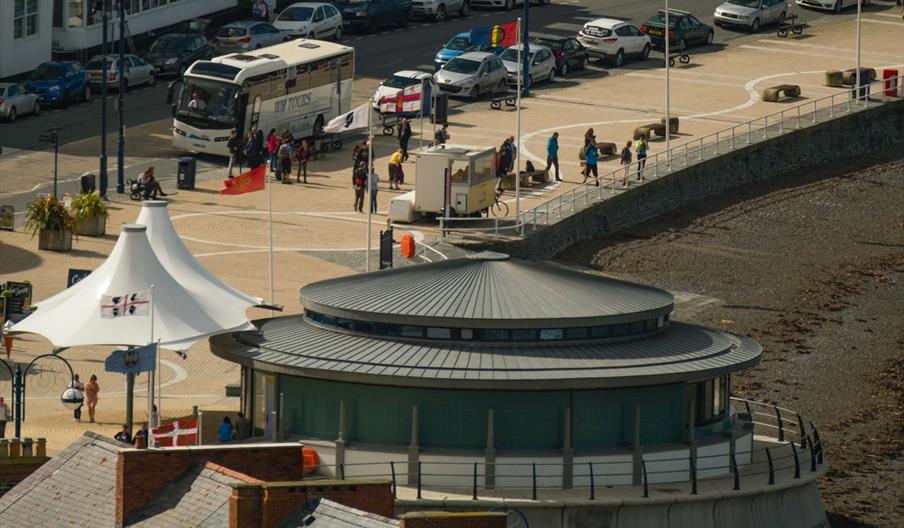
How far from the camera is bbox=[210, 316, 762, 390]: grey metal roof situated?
4241cm

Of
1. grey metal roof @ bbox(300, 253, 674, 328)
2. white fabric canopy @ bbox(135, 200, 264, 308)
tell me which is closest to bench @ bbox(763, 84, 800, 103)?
white fabric canopy @ bbox(135, 200, 264, 308)

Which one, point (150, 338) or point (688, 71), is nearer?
point (150, 338)

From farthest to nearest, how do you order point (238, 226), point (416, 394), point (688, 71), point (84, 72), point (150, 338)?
point (688, 71)
point (84, 72)
point (238, 226)
point (150, 338)
point (416, 394)

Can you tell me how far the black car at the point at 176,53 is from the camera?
85.1 metres

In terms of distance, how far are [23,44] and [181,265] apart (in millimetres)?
36552

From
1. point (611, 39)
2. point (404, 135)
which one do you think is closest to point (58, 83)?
point (404, 135)

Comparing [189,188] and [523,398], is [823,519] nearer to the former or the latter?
[523,398]

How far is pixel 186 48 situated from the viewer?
8556 centimetres

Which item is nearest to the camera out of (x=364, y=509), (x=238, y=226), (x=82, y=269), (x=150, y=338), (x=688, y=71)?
(x=364, y=509)

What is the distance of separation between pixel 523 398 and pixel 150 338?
7.41 m

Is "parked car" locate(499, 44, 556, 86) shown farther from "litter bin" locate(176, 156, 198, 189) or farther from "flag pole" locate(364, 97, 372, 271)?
"flag pole" locate(364, 97, 372, 271)

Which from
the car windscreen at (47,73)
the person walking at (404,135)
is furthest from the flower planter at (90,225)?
the car windscreen at (47,73)

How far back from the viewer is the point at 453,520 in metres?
33.3

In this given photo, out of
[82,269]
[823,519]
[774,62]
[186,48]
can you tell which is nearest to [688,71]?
[774,62]
